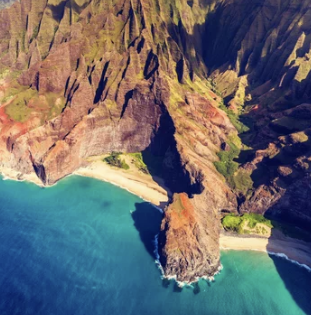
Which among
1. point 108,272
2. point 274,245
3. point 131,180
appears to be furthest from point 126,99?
point 274,245

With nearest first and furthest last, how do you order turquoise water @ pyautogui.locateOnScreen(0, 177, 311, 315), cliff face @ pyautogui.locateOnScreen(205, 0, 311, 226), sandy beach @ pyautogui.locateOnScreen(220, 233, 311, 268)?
1. turquoise water @ pyautogui.locateOnScreen(0, 177, 311, 315)
2. sandy beach @ pyautogui.locateOnScreen(220, 233, 311, 268)
3. cliff face @ pyautogui.locateOnScreen(205, 0, 311, 226)

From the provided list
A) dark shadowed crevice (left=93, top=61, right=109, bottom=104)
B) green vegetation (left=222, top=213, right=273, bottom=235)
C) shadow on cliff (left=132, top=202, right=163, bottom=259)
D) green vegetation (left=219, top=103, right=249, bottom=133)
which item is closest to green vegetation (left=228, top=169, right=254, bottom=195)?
green vegetation (left=222, top=213, right=273, bottom=235)

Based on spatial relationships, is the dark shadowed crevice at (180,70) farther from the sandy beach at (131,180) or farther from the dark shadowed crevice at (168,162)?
the sandy beach at (131,180)

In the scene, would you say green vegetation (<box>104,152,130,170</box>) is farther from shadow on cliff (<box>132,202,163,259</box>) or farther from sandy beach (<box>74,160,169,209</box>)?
shadow on cliff (<box>132,202,163,259</box>)

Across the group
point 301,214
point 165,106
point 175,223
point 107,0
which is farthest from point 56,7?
point 301,214

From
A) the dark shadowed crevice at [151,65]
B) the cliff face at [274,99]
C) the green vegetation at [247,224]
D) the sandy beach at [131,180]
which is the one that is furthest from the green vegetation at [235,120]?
the green vegetation at [247,224]

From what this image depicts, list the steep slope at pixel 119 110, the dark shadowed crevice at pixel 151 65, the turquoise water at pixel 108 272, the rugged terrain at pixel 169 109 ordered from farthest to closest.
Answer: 1. the dark shadowed crevice at pixel 151 65
2. the steep slope at pixel 119 110
3. the rugged terrain at pixel 169 109
4. the turquoise water at pixel 108 272

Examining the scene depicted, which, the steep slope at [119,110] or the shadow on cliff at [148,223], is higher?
the steep slope at [119,110]
